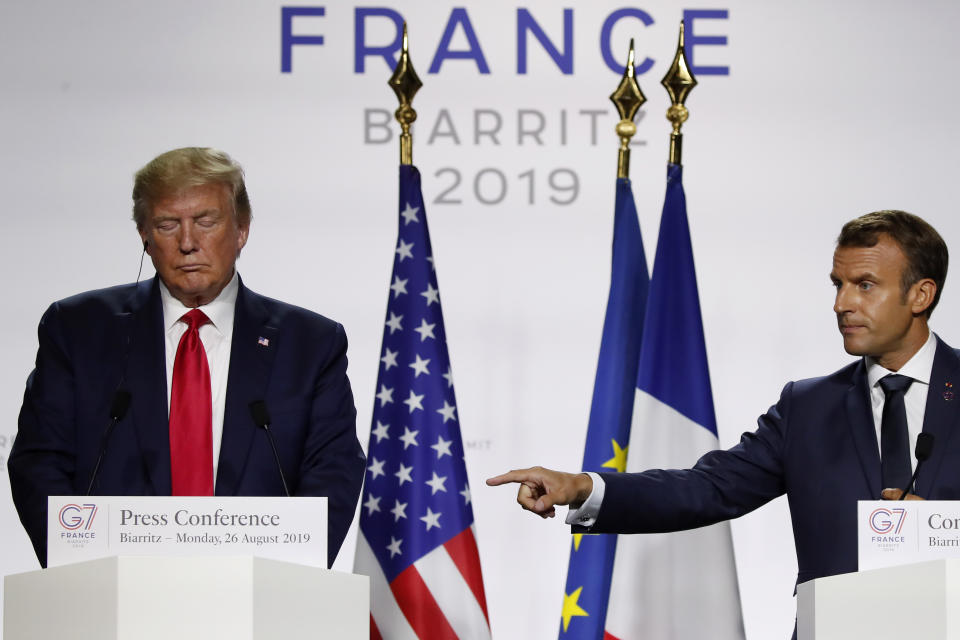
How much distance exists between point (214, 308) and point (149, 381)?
245mm

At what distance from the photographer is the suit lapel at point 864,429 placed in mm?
3055

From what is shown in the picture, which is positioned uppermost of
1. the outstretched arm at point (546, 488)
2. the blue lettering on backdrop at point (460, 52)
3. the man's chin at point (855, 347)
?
the blue lettering on backdrop at point (460, 52)

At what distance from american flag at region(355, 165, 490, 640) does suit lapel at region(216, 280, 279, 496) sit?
2.73 ft

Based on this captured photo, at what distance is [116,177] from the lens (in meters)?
4.82

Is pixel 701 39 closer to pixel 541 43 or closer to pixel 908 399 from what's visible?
pixel 541 43

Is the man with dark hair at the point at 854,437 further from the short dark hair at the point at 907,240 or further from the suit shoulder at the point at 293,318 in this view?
the suit shoulder at the point at 293,318

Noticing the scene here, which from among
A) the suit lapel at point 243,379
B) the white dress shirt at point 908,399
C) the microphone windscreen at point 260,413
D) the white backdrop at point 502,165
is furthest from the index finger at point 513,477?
the white backdrop at point 502,165

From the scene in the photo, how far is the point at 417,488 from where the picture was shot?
3.97 m

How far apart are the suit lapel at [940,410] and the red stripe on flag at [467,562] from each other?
57.6 inches

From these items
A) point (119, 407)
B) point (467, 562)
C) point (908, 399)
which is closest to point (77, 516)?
point (119, 407)

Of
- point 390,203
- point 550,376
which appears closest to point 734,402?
point 550,376

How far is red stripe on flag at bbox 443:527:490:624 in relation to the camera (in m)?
3.94

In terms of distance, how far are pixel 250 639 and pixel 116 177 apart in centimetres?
295

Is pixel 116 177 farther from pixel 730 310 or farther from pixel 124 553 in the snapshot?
pixel 124 553
